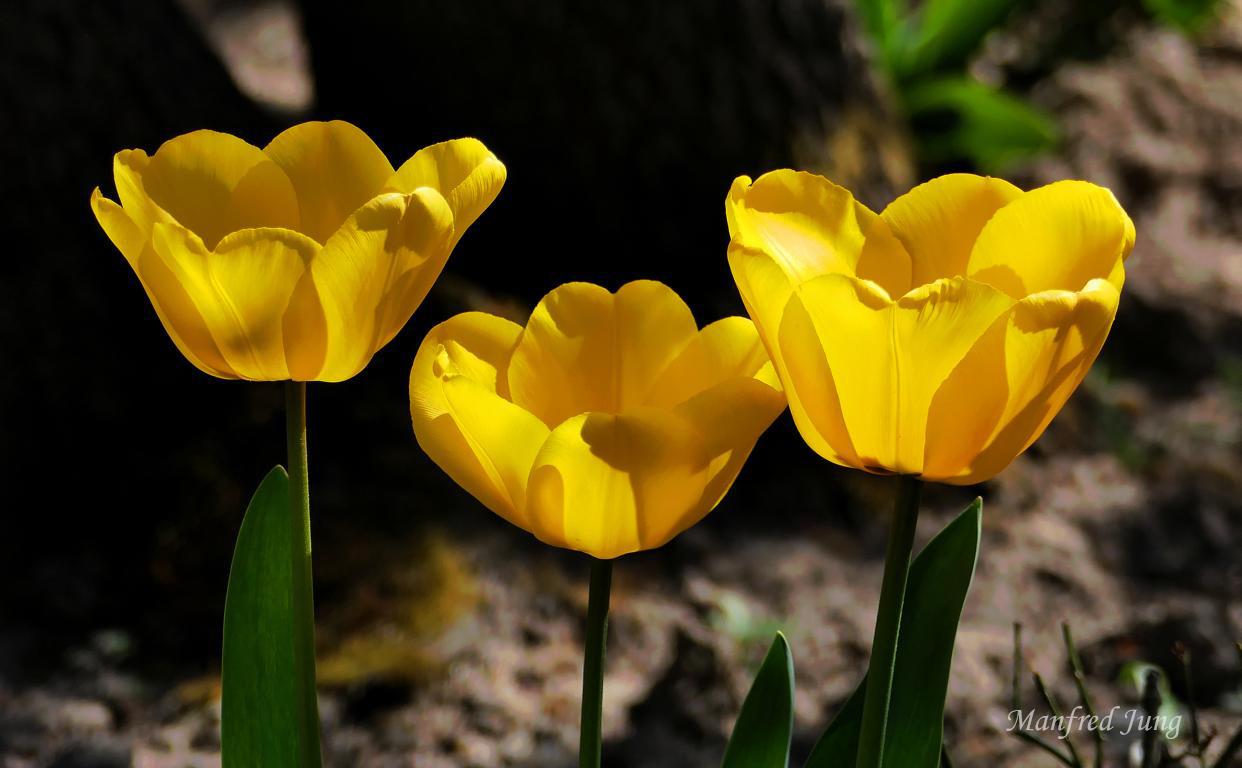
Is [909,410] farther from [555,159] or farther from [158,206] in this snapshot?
[555,159]

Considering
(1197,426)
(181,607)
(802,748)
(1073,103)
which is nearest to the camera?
(802,748)

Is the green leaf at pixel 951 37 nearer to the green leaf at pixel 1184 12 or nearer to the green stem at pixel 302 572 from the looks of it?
the green leaf at pixel 1184 12

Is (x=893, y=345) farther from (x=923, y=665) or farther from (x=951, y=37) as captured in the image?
(x=951, y=37)

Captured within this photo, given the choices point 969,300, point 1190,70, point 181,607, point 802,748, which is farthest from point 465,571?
point 1190,70

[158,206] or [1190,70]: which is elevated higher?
[1190,70]

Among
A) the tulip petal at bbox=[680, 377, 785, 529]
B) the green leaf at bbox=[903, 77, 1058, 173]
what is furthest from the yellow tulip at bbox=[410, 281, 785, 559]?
the green leaf at bbox=[903, 77, 1058, 173]

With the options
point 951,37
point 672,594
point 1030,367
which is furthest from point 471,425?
point 951,37

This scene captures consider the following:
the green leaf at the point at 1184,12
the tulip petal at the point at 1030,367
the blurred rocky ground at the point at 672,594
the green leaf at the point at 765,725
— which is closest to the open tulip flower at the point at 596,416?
the tulip petal at the point at 1030,367
